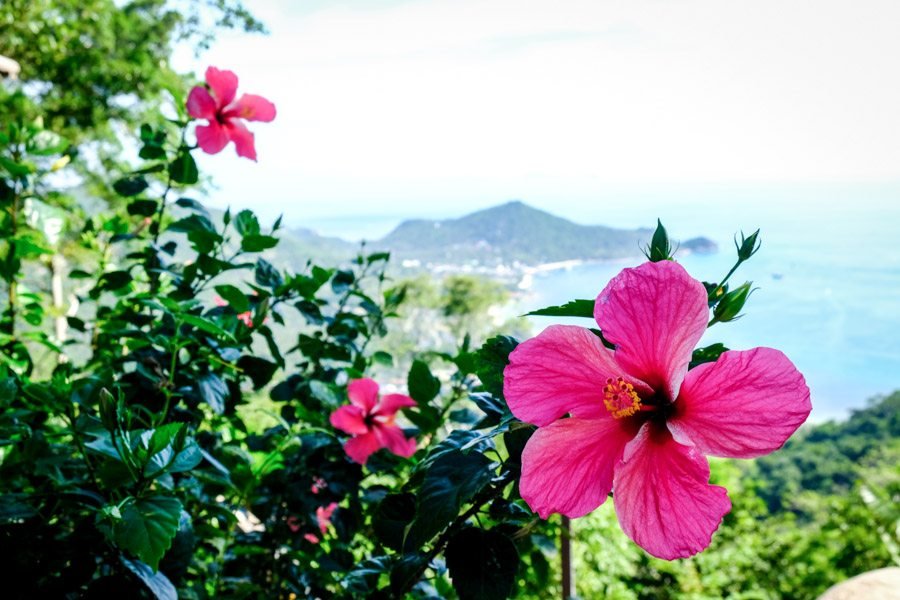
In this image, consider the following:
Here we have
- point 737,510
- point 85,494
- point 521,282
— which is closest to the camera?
point 85,494

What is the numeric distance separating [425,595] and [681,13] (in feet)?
65.4

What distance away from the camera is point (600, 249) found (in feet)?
45.0

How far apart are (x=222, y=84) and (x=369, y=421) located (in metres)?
0.58

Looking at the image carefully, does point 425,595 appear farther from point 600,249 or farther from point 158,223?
point 600,249

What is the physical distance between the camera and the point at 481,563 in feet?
1.56

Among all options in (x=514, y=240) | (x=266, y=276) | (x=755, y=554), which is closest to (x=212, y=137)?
(x=266, y=276)

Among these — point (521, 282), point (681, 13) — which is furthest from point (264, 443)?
point (681, 13)

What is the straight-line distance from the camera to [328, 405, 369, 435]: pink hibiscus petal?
91cm

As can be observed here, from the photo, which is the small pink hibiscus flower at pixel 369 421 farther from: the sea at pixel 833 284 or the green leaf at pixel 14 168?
Answer: the sea at pixel 833 284

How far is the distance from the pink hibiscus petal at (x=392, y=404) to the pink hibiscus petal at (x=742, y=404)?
59 centimetres

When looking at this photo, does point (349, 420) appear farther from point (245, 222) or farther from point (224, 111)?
point (224, 111)

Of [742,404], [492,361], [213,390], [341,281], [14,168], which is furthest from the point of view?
[341,281]

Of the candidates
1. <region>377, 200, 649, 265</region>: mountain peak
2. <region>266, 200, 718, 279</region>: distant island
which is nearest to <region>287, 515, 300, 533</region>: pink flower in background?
<region>266, 200, 718, 279</region>: distant island

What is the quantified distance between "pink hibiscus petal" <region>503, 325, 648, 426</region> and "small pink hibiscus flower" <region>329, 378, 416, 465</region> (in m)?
0.55
